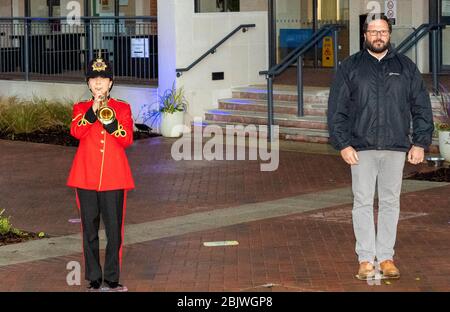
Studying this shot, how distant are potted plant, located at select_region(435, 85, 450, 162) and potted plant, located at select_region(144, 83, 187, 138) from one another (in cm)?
437

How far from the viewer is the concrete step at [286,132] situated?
54.6 feet

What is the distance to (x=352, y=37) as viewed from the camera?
21969 mm

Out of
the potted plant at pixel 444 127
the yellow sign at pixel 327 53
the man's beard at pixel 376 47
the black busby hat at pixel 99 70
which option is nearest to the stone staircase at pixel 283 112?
the potted plant at pixel 444 127

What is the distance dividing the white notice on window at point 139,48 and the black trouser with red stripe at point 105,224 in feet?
36.7

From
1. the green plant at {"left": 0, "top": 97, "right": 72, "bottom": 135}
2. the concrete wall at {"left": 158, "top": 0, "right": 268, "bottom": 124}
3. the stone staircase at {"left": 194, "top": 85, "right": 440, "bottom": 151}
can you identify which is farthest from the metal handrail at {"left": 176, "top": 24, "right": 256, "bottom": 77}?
the green plant at {"left": 0, "top": 97, "right": 72, "bottom": 135}

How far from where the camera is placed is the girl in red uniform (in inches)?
307

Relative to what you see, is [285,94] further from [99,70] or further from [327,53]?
[99,70]

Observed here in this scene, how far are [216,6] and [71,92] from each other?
3.06m

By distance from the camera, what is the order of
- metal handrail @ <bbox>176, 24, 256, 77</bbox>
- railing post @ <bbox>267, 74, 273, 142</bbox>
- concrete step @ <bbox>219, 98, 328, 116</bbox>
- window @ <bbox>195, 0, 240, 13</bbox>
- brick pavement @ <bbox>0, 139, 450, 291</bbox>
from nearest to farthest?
1. brick pavement @ <bbox>0, 139, 450, 291</bbox>
2. railing post @ <bbox>267, 74, 273, 142</bbox>
3. concrete step @ <bbox>219, 98, 328, 116</bbox>
4. metal handrail @ <bbox>176, 24, 256, 77</bbox>
5. window @ <bbox>195, 0, 240, 13</bbox>

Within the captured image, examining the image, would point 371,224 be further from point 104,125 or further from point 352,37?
point 352,37

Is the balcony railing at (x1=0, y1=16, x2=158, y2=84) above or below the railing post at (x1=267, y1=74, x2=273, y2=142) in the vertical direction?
above

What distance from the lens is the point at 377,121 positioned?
26.3ft

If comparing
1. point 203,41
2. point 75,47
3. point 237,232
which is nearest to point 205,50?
point 203,41

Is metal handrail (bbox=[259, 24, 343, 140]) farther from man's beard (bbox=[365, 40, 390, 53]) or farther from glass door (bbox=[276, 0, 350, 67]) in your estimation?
man's beard (bbox=[365, 40, 390, 53])
